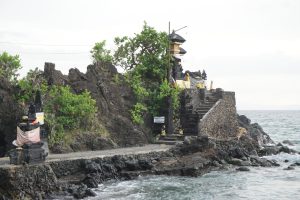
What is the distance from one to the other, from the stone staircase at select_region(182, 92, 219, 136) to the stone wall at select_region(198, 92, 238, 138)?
1.48ft

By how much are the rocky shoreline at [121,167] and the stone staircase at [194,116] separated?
251 cm

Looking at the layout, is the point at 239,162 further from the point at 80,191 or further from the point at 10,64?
the point at 10,64

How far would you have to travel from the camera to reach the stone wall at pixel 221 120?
36031mm

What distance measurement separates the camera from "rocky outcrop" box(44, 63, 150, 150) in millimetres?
32875

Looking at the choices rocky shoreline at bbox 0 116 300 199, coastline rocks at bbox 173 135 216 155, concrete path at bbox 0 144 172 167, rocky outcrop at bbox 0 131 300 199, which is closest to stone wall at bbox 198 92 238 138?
rocky shoreline at bbox 0 116 300 199

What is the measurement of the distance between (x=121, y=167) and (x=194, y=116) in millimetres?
11096

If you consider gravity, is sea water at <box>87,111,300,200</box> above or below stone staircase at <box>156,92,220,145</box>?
below

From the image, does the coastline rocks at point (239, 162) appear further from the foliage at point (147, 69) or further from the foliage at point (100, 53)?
the foliage at point (100, 53)

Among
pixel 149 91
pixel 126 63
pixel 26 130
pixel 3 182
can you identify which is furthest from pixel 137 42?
pixel 3 182

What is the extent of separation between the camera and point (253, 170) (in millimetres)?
31359

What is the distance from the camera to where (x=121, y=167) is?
26.7 metres

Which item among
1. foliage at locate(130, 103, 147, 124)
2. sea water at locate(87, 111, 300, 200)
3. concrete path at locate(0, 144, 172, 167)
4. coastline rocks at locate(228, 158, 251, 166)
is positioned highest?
foliage at locate(130, 103, 147, 124)

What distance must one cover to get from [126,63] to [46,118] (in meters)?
13.7

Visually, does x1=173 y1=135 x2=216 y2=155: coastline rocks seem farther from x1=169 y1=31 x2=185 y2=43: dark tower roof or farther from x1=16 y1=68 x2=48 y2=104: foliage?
x1=169 y1=31 x2=185 y2=43: dark tower roof
